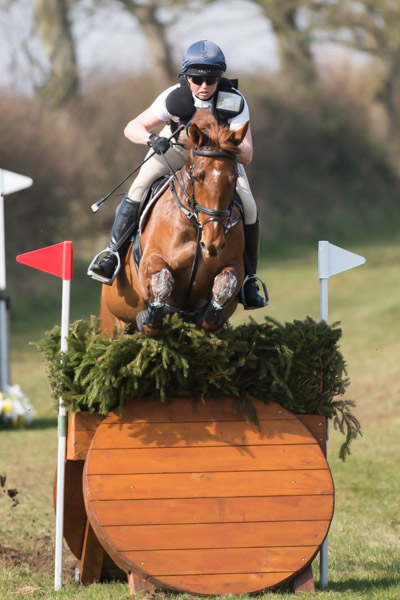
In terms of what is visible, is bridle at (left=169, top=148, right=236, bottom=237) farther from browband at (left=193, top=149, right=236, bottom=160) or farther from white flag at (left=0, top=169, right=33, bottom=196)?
white flag at (left=0, top=169, right=33, bottom=196)

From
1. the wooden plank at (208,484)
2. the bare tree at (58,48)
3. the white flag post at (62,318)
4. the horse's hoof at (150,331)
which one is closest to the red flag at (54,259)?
the white flag post at (62,318)

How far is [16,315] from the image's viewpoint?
57.0 feet

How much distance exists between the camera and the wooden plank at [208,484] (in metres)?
4.27

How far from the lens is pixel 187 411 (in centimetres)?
446

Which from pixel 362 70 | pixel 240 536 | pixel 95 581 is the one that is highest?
pixel 362 70

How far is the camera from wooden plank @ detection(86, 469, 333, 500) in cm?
427

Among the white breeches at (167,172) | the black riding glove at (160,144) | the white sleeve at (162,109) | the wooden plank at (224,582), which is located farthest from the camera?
the white breeches at (167,172)

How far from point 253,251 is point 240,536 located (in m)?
1.83

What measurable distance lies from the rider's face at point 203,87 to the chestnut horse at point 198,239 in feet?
0.78

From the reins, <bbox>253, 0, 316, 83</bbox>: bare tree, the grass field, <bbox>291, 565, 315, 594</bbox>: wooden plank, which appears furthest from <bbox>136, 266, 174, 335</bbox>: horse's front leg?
<bbox>253, 0, 316, 83</bbox>: bare tree

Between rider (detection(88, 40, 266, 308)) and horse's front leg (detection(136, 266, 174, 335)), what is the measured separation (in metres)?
0.70

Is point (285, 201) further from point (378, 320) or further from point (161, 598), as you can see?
point (161, 598)

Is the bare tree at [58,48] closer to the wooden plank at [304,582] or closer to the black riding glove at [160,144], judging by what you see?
the black riding glove at [160,144]

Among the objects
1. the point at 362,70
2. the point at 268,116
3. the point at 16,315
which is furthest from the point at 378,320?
the point at 362,70
